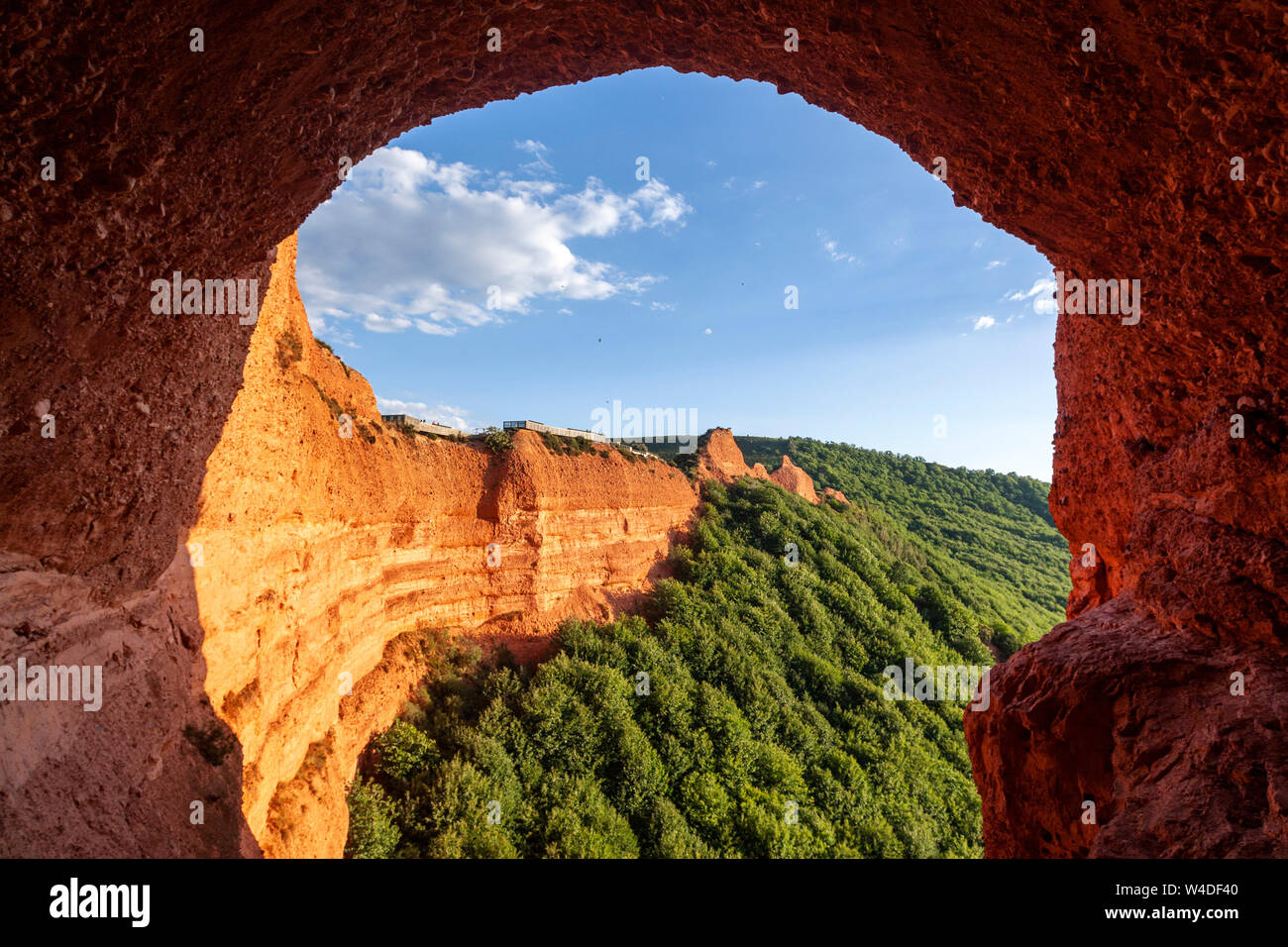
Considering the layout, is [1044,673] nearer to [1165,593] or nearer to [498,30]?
[1165,593]

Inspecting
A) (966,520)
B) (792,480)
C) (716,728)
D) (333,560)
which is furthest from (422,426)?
(966,520)

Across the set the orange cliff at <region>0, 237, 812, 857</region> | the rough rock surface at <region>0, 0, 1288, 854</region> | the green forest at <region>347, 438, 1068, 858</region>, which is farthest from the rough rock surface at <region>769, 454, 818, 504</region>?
the rough rock surface at <region>0, 0, 1288, 854</region>

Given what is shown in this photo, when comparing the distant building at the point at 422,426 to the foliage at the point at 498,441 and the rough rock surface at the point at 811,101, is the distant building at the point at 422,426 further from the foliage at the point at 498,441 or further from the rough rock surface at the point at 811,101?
the rough rock surface at the point at 811,101

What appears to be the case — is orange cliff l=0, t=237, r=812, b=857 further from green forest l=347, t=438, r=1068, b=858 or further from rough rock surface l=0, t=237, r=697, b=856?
green forest l=347, t=438, r=1068, b=858

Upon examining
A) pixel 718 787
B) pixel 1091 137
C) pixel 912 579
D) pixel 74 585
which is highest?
pixel 1091 137

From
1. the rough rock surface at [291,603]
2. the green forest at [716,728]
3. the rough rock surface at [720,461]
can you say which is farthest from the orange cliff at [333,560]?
the rough rock surface at [720,461]
